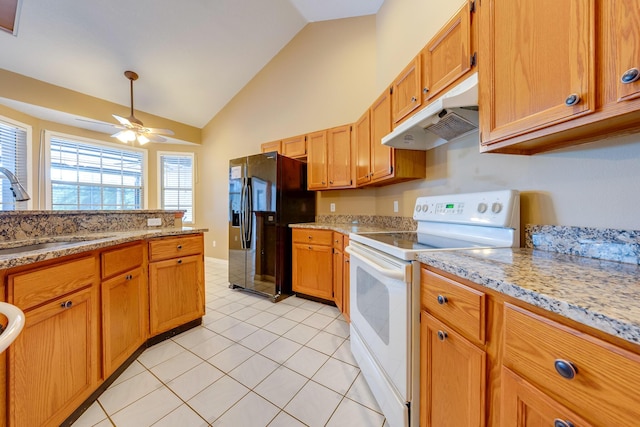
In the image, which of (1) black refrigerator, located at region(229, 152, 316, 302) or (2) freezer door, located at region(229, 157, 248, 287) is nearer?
(1) black refrigerator, located at region(229, 152, 316, 302)

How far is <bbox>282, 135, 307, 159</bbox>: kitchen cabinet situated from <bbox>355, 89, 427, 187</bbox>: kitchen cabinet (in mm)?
939

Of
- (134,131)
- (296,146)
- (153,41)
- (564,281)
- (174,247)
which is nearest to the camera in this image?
(564,281)

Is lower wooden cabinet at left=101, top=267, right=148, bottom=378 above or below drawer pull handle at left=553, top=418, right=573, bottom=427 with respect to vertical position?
below

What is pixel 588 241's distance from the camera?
2.87 ft

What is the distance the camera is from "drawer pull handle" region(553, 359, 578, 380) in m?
0.46

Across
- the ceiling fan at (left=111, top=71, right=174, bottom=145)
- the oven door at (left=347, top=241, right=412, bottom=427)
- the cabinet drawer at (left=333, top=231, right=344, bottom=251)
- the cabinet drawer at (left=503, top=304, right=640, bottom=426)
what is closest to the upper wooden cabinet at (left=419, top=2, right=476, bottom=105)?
the oven door at (left=347, top=241, right=412, bottom=427)

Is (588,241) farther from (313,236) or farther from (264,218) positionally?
(264,218)

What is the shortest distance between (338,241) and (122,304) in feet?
5.60

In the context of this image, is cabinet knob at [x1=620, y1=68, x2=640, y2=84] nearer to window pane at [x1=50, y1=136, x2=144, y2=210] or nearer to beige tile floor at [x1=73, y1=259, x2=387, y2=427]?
beige tile floor at [x1=73, y1=259, x2=387, y2=427]

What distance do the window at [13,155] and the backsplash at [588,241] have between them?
502cm

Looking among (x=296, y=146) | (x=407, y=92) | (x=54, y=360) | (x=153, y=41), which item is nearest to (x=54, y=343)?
(x=54, y=360)

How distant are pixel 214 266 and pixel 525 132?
15.6 feet

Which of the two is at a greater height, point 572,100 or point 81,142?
point 81,142

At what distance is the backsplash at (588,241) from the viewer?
0.77m
